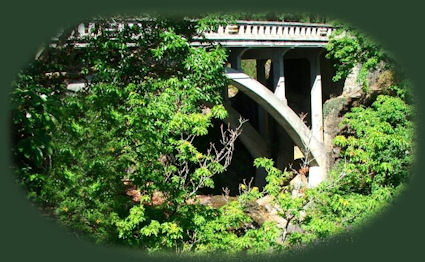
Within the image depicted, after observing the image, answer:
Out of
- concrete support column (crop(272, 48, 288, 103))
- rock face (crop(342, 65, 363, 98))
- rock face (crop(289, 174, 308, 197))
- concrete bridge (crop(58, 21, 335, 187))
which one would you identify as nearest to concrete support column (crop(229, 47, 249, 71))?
concrete bridge (crop(58, 21, 335, 187))

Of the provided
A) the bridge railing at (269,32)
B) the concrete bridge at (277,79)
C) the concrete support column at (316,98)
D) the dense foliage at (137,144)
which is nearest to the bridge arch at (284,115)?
the concrete bridge at (277,79)

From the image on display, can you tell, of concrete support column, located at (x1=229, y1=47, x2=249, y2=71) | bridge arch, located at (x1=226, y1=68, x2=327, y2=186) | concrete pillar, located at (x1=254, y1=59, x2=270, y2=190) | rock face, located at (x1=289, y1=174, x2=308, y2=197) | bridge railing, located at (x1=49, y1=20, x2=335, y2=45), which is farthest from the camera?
concrete pillar, located at (x1=254, y1=59, x2=270, y2=190)

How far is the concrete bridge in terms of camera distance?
41.1 ft

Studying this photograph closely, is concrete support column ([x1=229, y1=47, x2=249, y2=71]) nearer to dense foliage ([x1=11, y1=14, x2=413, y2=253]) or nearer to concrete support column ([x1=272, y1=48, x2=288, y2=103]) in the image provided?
concrete support column ([x1=272, y1=48, x2=288, y2=103])

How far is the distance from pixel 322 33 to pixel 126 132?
10724 mm

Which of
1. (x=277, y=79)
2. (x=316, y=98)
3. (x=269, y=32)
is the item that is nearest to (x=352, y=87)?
(x=316, y=98)

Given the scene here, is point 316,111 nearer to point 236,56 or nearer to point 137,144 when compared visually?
point 236,56

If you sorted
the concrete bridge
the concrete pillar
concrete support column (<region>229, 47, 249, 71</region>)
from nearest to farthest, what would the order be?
1. the concrete bridge
2. concrete support column (<region>229, 47, 249, 71</region>)
3. the concrete pillar

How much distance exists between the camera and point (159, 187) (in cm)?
651

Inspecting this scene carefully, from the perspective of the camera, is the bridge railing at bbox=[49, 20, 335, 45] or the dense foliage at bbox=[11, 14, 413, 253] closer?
the dense foliage at bbox=[11, 14, 413, 253]

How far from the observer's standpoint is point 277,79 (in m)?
14.8

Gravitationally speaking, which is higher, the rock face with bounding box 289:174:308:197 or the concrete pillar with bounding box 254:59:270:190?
the concrete pillar with bounding box 254:59:270:190

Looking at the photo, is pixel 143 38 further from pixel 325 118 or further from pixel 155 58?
pixel 325 118

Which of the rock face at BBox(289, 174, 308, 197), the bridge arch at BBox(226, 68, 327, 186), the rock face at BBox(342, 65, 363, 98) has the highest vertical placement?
the rock face at BBox(342, 65, 363, 98)
